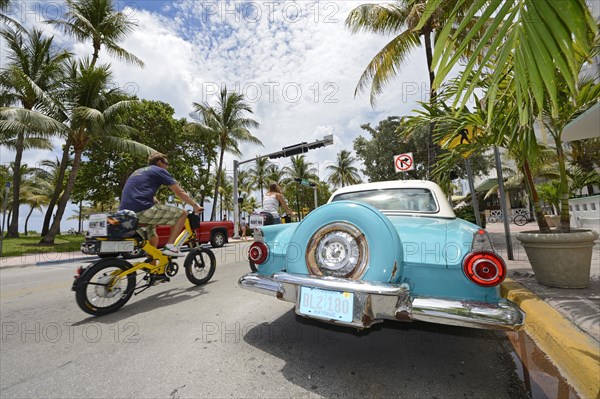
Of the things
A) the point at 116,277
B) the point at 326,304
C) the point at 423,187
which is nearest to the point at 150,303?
the point at 116,277

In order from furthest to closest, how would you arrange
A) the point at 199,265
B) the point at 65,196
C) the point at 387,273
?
the point at 65,196 → the point at 199,265 → the point at 387,273

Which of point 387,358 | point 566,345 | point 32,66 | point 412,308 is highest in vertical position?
point 32,66

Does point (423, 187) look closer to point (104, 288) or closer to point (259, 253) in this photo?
point (259, 253)

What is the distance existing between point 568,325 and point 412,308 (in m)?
1.45

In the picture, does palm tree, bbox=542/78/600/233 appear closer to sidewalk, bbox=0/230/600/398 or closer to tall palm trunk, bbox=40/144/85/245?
sidewalk, bbox=0/230/600/398

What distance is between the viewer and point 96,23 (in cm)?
1593

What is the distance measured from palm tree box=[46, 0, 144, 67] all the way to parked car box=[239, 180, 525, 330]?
19.3 metres

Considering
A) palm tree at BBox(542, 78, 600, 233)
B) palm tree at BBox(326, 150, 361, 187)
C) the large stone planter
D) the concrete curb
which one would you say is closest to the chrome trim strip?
the concrete curb

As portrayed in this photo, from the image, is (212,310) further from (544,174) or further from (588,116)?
(544,174)

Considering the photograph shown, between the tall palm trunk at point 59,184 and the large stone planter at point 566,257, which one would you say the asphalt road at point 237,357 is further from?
the tall palm trunk at point 59,184

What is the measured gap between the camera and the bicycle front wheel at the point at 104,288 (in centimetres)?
312

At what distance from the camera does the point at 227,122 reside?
24516mm

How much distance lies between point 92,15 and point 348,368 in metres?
21.5

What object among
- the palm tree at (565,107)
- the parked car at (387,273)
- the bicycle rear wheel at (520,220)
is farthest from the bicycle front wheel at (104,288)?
the bicycle rear wheel at (520,220)
